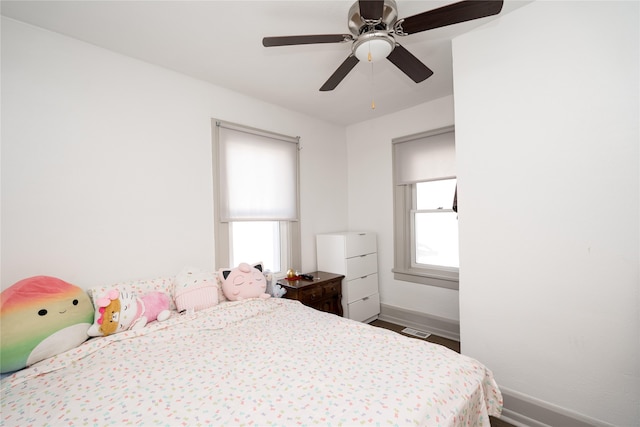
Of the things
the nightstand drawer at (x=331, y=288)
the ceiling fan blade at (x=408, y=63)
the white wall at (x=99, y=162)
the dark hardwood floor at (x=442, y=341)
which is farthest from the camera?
the nightstand drawer at (x=331, y=288)

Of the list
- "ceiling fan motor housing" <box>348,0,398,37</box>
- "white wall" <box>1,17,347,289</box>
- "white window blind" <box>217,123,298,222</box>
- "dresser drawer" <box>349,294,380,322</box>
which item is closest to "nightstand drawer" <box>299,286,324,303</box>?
"dresser drawer" <box>349,294,380,322</box>

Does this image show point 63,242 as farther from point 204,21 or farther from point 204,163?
A: point 204,21

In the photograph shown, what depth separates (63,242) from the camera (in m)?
1.83

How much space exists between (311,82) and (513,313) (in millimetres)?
2483

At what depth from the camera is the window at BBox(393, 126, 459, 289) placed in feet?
10.2

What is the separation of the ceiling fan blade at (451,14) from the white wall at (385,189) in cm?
183

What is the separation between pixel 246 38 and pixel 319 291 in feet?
7.78

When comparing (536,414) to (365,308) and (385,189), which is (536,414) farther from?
(385,189)

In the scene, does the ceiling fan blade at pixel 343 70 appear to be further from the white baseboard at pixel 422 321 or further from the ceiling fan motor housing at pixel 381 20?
the white baseboard at pixel 422 321

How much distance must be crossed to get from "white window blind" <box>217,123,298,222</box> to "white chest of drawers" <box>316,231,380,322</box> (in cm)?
61

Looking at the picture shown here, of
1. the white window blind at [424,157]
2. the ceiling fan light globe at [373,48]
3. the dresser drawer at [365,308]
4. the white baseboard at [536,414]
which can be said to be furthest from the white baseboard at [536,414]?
the ceiling fan light globe at [373,48]

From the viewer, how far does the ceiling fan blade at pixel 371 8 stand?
117cm

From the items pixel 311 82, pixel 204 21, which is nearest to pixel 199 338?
pixel 204 21

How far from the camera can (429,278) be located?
3223 millimetres
